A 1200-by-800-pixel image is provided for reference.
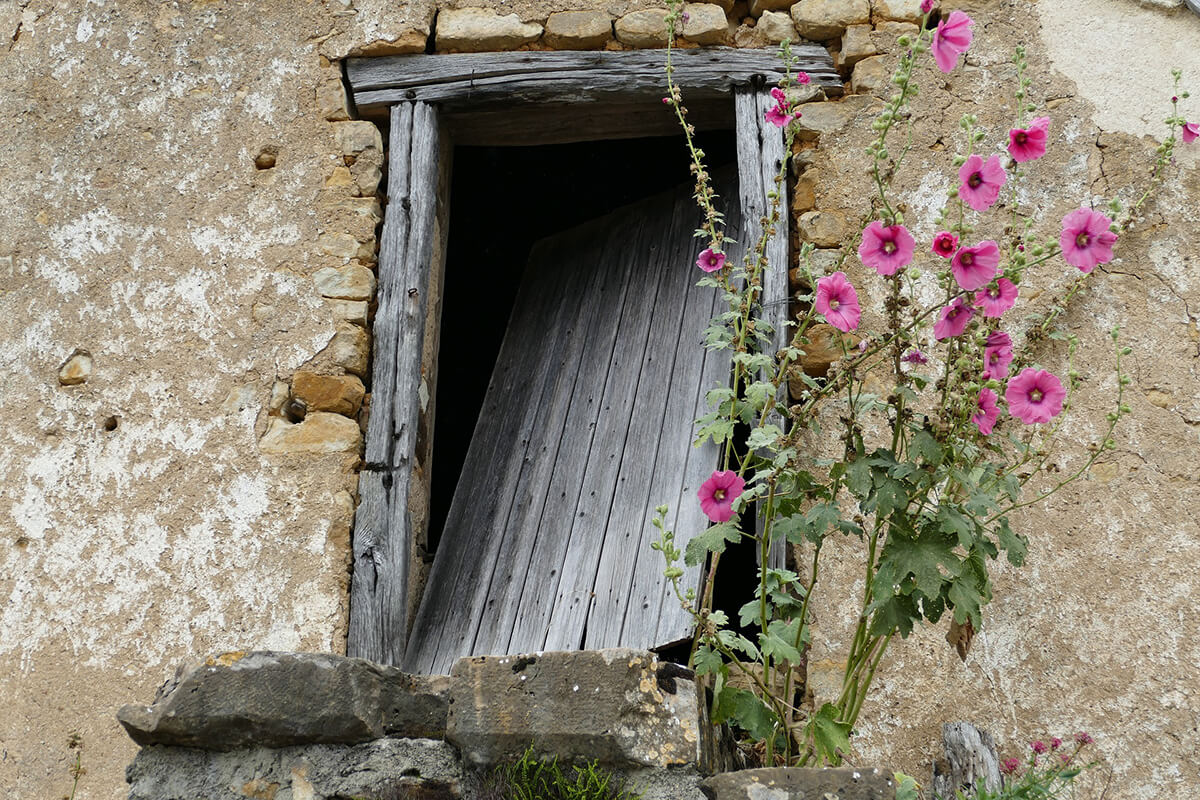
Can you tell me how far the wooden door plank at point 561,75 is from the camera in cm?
328

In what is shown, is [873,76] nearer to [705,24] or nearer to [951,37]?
[705,24]

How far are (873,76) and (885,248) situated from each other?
4.11 feet

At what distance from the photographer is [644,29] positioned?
10.9ft

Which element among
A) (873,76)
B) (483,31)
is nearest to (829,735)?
(873,76)

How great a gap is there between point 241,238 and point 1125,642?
2525 mm

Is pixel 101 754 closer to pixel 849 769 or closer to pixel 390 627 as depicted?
pixel 390 627

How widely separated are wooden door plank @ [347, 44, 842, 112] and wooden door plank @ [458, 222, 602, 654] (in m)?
0.81

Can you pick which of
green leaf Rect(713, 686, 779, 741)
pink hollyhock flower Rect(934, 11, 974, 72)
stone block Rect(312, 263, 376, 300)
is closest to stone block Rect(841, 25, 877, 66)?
pink hollyhock flower Rect(934, 11, 974, 72)

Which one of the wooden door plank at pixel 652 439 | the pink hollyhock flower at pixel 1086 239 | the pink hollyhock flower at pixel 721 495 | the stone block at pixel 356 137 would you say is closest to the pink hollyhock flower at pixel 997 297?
the pink hollyhock flower at pixel 1086 239

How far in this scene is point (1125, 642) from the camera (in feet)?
8.78

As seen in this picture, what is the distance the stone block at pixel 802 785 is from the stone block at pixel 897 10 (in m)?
2.31

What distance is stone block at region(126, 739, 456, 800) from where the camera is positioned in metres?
1.94

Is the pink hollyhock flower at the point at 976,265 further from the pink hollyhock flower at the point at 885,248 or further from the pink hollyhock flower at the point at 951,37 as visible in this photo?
the pink hollyhock flower at the point at 951,37

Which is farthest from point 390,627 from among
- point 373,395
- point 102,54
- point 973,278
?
point 102,54
